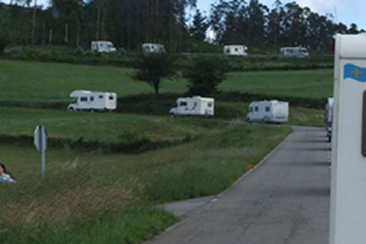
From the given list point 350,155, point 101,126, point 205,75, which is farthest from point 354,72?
point 205,75

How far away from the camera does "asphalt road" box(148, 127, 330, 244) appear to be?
36.6 ft

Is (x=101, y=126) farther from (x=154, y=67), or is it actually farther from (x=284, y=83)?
(x=284, y=83)

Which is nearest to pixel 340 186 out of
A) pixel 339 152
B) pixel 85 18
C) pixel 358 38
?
pixel 339 152

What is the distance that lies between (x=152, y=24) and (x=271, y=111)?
59.2m

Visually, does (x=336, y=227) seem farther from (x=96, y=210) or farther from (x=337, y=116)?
(x=96, y=210)

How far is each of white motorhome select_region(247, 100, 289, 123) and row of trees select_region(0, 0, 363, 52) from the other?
3314 cm

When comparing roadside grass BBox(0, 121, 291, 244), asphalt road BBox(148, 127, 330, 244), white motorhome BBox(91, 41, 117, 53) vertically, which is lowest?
asphalt road BBox(148, 127, 330, 244)

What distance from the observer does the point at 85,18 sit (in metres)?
116

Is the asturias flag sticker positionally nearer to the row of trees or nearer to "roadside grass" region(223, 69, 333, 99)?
"roadside grass" region(223, 69, 333, 99)

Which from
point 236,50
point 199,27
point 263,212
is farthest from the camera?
point 199,27

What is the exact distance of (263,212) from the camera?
557 inches

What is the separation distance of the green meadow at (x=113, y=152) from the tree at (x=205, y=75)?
252 centimetres

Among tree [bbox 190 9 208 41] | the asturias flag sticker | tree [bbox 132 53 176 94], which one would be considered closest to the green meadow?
tree [bbox 132 53 176 94]

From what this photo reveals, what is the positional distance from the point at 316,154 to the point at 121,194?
21340 millimetres
